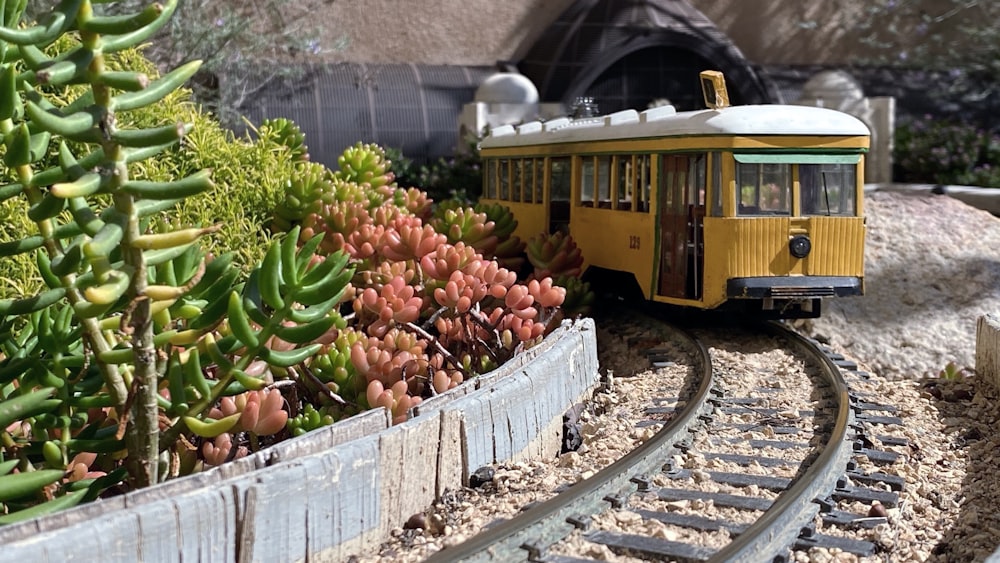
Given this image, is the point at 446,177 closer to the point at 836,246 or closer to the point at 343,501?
the point at 836,246

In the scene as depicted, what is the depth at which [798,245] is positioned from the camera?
363 inches

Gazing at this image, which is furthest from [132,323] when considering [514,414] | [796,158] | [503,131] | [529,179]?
[503,131]

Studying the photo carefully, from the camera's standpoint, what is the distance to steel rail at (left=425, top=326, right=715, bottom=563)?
421 centimetres

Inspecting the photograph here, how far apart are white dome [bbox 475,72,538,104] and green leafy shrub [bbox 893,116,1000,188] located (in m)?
7.52

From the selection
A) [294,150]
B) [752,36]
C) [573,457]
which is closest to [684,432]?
[573,457]

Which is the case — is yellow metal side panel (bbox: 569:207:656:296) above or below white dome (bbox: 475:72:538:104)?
below

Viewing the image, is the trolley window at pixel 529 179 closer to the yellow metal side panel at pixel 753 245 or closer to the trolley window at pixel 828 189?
the yellow metal side panel at pixel 753 245

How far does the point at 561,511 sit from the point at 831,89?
17.5 m

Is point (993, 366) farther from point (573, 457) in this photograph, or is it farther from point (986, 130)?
point (986, 130)

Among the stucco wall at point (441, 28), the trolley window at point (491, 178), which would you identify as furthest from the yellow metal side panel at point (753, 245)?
the stucco wall at point (441, 28)

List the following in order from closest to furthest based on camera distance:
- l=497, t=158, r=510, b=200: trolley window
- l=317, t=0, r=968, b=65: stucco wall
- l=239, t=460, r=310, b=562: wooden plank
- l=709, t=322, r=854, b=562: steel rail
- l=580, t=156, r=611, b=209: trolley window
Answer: l=239, t=460, r=310, b=562: wooden plank < l=709, t=322, r=854, b=562: steel rail < l=580, t=156, r=611, b=209: trolley window < l=497, t=158, r=510, b=200: trolley window < l=317, t=0, r=968, b=65: stucco wall

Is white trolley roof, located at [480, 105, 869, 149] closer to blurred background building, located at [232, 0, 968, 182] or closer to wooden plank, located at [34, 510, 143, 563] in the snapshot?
wooden plank, located at [34, 510, 143, 563]

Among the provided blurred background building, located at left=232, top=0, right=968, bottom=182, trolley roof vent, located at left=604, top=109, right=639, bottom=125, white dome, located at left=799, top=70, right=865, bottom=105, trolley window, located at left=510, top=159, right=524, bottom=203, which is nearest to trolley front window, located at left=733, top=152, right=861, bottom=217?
trolley roof vent, located at left=604, top=109, right=639, bottom=125

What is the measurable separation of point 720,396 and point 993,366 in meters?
2.08
